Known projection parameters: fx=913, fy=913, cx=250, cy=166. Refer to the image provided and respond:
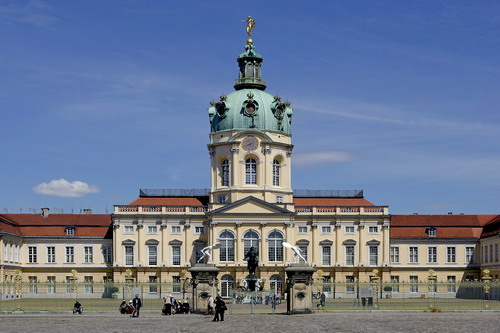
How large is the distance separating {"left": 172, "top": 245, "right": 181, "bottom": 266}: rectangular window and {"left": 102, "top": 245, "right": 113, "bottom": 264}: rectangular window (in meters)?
7.94

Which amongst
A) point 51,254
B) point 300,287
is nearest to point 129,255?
point 51,254

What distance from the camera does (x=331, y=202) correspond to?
105562 millimetres

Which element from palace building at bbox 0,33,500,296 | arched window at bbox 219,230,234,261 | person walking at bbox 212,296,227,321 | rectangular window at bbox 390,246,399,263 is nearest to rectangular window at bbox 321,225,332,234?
palace building at bbox 0,33,500,296

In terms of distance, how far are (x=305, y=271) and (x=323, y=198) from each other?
56001mm

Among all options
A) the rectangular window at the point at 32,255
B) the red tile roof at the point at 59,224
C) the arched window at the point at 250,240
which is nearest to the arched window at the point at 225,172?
the arched window at the point at 250,240

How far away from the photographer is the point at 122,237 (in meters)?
99.9

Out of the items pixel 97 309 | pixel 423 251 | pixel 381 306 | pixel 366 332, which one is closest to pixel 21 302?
pixel 97 309

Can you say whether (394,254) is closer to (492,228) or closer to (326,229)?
(326,229)

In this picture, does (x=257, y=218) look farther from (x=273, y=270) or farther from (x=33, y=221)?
(x=33, y=221)

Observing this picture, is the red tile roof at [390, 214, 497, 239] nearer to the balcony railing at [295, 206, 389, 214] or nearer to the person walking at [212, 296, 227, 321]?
the balcony railing at [295, 206, 389, 214]

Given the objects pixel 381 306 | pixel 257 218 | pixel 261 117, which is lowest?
pixel 381 306

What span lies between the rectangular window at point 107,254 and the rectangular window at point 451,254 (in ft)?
125

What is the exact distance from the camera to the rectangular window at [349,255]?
10100 cm

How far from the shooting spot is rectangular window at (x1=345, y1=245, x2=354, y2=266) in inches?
3976
